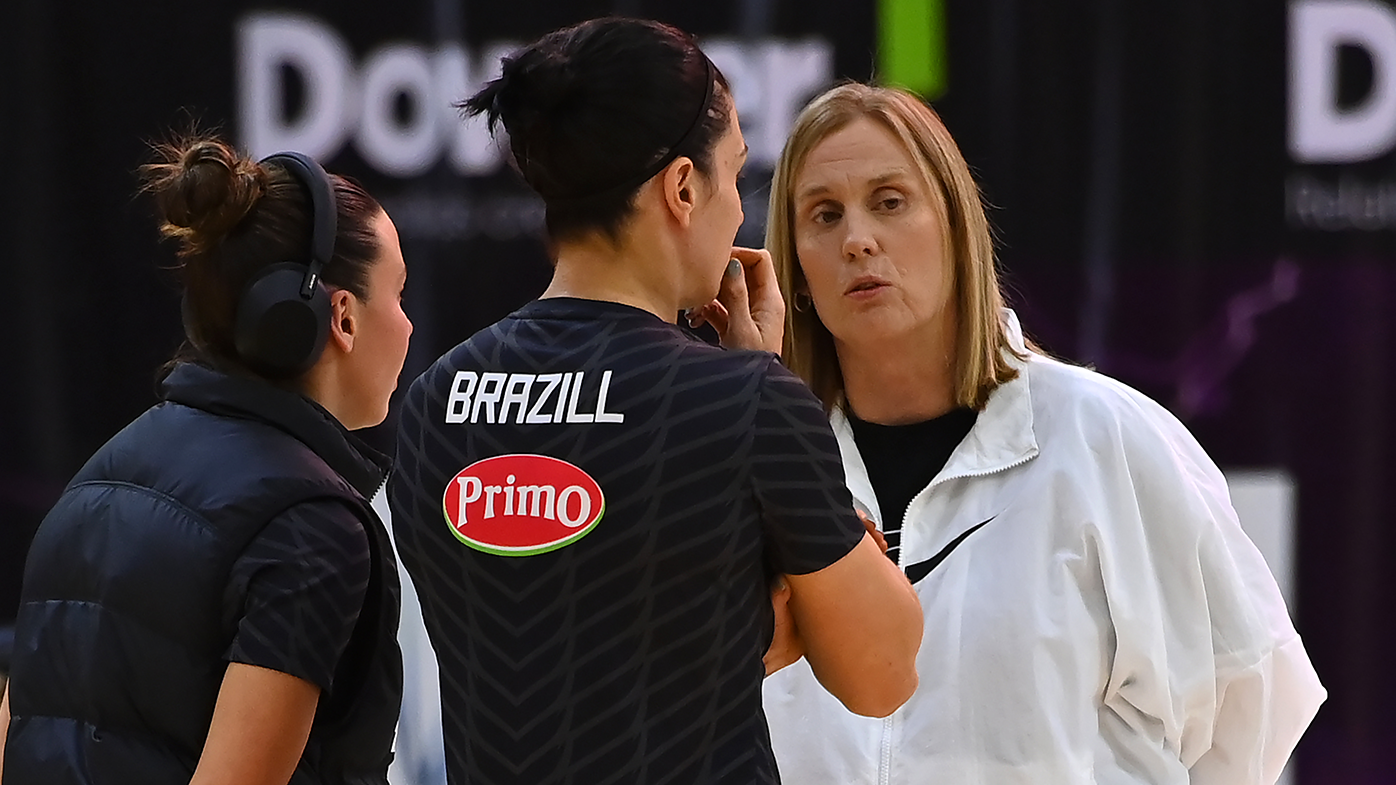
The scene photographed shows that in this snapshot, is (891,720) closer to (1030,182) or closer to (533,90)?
(533,90)

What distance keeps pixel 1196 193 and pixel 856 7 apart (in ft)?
2.81

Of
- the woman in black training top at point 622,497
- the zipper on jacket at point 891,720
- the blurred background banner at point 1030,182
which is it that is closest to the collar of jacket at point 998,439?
the zipper on jacket at point 891,720

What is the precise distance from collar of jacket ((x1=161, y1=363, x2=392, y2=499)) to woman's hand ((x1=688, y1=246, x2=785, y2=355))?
1.20 feet

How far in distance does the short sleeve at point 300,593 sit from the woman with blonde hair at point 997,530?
0.63 meters

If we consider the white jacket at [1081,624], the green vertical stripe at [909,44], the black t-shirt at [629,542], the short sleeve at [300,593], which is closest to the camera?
the black t-shirt at [629,542]

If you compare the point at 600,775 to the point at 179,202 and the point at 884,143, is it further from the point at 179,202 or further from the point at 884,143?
the point at 884,143

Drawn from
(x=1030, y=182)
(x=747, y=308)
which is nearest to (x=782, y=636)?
(x=747, y=308)

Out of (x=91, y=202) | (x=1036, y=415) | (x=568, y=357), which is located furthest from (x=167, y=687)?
(x=91, y=202)

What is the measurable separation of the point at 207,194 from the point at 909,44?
84.8 inches

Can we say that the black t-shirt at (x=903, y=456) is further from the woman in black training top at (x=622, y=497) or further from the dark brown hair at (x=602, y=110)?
the dark brown hair at (x=602, y=110)

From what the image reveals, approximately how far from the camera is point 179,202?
4.50 feet

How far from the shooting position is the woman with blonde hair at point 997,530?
62.5 inches

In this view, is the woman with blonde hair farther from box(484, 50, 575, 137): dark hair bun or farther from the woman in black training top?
box(484, 50, 575, 137): dark hair bun

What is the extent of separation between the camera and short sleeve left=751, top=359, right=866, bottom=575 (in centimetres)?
105
